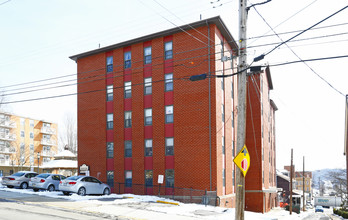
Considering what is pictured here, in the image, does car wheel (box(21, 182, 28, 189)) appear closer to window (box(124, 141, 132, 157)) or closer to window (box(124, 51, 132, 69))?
window (box(124, 141, 132, 157))

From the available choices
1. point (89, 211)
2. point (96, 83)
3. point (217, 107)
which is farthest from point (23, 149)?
point (89, 211)

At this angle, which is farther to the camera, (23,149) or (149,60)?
(23,149)

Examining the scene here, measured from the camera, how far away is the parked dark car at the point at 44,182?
2484 cm

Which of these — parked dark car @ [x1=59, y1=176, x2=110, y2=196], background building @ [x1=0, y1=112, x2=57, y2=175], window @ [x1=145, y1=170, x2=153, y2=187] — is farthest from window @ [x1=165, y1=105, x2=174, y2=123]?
background building @ [x1=0, y1=112, x2=57, y2=175]

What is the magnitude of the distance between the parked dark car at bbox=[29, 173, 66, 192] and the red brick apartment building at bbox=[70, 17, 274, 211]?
6717 millimetres

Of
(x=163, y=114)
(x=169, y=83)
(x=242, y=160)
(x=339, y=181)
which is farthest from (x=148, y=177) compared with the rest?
(x=339, y=181)

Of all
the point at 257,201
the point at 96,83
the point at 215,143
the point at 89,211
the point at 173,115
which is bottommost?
the point at 257,201

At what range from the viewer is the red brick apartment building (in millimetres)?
27656

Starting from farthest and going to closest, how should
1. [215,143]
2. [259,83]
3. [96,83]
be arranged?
1. [259,83]
2. [96,83]
3. [215,143]

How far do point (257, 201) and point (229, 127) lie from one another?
412 inches

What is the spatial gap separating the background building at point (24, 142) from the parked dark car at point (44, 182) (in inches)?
1883

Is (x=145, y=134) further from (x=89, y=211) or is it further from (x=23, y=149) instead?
(x=23, y=149)

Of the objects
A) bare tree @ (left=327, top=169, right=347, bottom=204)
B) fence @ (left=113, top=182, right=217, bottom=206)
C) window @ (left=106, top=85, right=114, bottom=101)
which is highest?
window @ (left=106, top=85, right=114, bottom=101)

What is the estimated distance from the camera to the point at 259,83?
40250mm
